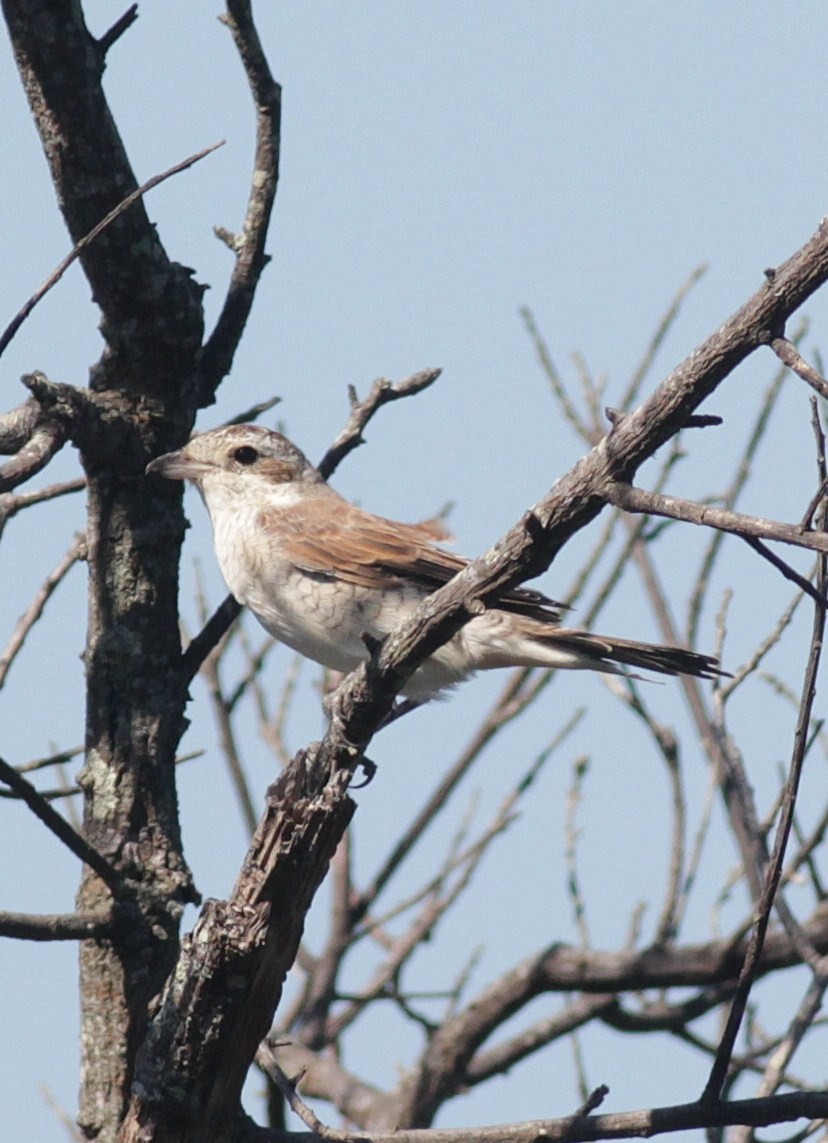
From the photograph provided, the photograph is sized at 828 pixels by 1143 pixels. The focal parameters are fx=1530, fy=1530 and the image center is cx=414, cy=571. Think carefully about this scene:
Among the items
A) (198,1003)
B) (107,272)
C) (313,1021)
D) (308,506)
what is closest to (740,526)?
(198,1003)

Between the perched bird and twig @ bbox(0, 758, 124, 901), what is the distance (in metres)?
1.35

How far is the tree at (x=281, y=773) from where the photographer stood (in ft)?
9.52

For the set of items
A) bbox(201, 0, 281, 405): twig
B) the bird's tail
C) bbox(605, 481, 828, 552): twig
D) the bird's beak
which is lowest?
bbox(605, 481, 828, 552): twig

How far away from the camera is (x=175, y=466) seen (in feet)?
15.1

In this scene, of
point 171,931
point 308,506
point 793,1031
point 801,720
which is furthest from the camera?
point 308,506

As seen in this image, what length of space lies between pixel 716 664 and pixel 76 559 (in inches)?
75.9

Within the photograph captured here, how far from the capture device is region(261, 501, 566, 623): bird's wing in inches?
212

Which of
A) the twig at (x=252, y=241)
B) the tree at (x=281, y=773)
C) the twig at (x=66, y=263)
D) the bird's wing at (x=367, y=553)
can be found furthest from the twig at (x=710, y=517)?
the bird's wing at (x=367, y=553)

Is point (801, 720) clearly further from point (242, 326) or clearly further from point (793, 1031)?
point (242, 326)

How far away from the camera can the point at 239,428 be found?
242 inches

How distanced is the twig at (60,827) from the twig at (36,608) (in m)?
0.82

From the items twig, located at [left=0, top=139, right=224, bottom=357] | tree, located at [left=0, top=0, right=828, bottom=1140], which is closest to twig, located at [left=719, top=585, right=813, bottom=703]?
tree, located at [left=0, top=0, right=828, bottom=1140]

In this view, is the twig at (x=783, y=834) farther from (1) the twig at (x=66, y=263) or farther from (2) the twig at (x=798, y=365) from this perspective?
(1) the twig at (x=66, y=263)

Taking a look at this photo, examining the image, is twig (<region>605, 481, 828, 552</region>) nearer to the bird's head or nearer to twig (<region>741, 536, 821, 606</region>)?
twig (<region>741, 536, 821, 606</region>)
